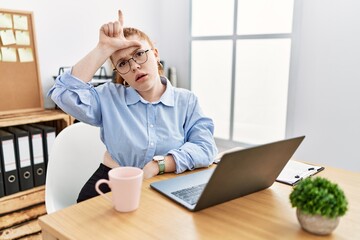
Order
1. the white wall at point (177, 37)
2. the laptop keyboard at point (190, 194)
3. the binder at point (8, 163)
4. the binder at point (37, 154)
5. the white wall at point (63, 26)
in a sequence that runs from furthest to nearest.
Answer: the white wall at point (177, 37) < the white wall at point (63, 26) < the binder at point (37, 154) < the binder at point (8, 163) < the laptop keyboard at point (190, 194)

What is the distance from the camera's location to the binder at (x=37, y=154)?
2025 millimetres

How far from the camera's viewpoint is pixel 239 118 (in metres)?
2.77

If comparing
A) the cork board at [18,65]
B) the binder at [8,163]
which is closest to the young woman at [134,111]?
the binder at [8,163]

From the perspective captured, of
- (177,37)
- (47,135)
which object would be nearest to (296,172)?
(47,135)

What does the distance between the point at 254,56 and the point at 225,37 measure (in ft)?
1.05

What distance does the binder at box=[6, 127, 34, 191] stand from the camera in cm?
196

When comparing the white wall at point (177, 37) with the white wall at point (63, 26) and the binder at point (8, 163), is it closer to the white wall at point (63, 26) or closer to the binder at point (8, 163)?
the white wall at point (63, 26)

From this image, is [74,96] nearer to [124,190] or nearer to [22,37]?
[124,190]

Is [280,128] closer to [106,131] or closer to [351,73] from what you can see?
[351,73]

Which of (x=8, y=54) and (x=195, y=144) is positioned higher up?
(x=8, y=54)

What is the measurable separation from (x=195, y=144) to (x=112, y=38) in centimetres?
45

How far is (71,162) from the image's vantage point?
1229 mm

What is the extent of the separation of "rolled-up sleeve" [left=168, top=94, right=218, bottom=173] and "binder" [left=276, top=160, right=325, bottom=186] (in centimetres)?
24

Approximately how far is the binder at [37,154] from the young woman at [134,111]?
1.05 metres
